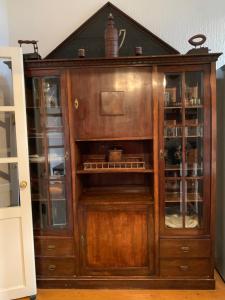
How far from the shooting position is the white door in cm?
198

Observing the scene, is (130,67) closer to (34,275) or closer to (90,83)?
(90,83)

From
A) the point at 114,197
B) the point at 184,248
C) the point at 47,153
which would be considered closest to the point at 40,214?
the point at 47,153

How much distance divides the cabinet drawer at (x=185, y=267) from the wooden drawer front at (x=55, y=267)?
821 mm

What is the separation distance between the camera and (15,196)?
211cm

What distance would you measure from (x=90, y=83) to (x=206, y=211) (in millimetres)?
1498

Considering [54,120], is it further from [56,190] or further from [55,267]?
[55,267]

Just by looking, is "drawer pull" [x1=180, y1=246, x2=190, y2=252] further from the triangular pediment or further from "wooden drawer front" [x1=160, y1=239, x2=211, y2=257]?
the triangular pediment

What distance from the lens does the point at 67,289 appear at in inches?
87.4

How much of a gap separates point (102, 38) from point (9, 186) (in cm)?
165

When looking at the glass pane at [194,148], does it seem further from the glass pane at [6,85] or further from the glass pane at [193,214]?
the glass pane at [6,85]

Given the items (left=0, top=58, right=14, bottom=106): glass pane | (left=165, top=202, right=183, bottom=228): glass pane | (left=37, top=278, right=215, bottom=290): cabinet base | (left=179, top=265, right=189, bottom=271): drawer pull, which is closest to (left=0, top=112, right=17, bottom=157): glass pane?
(left=0, top=58, right=14, bottom=106): glass pane

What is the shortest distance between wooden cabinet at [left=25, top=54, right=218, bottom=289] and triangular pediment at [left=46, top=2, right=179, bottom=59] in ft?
1.44

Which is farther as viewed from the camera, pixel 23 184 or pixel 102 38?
pixel 102 38

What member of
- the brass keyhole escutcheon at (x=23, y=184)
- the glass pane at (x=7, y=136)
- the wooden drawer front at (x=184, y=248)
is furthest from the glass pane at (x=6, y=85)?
the wooden drawer front at (x=184, y=248)
